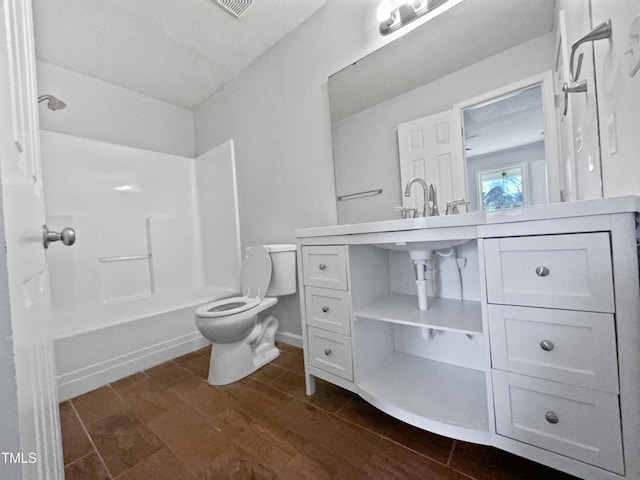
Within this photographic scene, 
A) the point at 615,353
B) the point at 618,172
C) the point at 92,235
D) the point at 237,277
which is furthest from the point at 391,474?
the point at 92,235

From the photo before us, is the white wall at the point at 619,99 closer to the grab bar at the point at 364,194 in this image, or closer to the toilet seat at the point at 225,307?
the grab bar at the point at 364,194

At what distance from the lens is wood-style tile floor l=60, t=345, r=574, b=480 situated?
96 cm

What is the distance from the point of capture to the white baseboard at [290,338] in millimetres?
2012

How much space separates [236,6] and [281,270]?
1.77 meters

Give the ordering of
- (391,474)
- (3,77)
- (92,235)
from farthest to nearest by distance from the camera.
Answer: (92,235) → (391,474) → (3,77)

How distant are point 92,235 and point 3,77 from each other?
2.38 meters

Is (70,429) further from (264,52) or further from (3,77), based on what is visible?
(264,52)

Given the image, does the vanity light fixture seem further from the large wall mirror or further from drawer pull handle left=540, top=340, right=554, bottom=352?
drawer pull handle left=540, top=340, right=554, bottom=352

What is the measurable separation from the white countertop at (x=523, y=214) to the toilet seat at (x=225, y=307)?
2.93ft

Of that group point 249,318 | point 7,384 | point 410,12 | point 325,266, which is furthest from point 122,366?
point 410,12

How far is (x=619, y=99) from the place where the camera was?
69 centimetres

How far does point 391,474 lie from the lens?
36.7 inches

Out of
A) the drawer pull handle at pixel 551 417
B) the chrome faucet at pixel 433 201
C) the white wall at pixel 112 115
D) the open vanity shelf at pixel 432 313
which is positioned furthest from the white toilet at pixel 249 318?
the white wall at pixel 112 115

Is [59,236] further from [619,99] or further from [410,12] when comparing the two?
[410,12]
